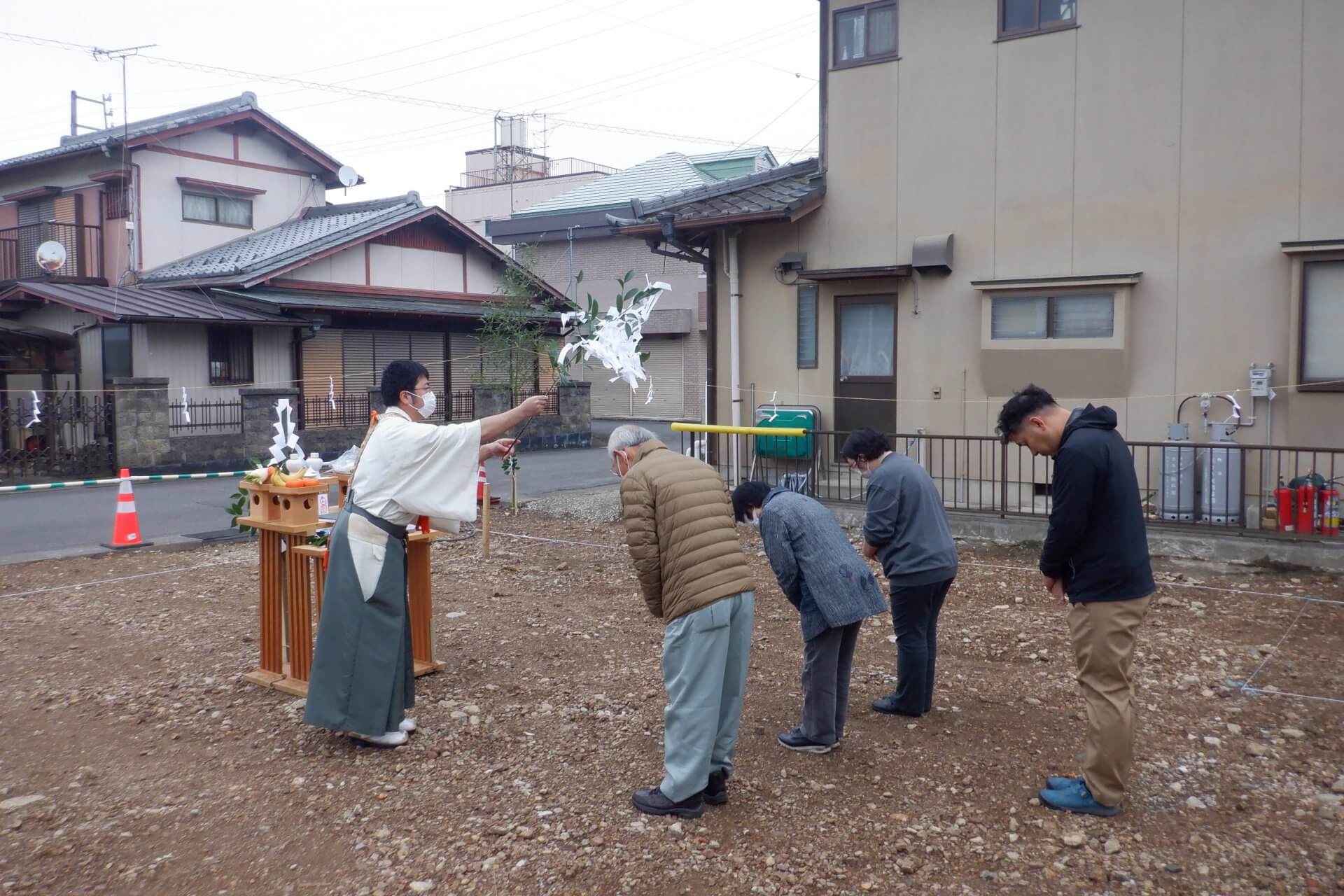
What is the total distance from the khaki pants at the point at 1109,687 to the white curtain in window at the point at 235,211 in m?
24.4

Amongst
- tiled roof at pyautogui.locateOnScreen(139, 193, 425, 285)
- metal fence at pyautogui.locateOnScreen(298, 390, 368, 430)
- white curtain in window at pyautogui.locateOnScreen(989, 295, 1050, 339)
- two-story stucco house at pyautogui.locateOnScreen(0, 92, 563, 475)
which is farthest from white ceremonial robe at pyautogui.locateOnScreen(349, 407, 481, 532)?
tiled roof at pyautogui.locateOnScreen(139, 193, 425, 285)

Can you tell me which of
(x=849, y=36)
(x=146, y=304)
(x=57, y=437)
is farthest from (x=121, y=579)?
(x=146, y=304)

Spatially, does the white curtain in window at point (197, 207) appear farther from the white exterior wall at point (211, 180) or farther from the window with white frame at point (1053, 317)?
the window with white frame at point (1053, 317)

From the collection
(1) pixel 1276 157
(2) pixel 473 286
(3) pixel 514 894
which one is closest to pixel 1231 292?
(1) pixel 1276 157

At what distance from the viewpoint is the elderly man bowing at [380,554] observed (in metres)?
4.96

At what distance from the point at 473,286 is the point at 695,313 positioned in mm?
6419

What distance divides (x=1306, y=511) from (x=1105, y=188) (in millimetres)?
3670

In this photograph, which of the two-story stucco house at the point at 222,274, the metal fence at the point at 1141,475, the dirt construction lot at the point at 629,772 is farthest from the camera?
the two-story stucco house at the point at 222,274

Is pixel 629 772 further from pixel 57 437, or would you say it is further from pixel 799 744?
pixel 57 437

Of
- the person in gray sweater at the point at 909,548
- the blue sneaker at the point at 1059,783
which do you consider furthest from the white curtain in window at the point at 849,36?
the blue sneaker at the point at 1059,783

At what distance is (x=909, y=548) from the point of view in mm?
5219

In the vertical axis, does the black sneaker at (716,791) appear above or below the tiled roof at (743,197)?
below

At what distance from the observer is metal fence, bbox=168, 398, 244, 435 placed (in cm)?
1856

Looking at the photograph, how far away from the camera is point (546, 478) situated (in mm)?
17531
